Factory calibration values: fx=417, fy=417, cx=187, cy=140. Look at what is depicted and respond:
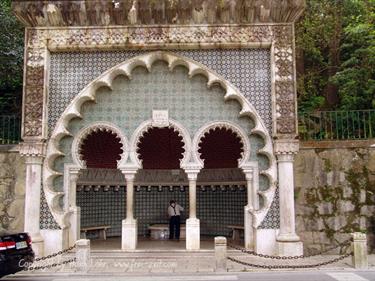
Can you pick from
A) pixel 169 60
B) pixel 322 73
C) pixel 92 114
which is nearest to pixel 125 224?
pixel 92 114

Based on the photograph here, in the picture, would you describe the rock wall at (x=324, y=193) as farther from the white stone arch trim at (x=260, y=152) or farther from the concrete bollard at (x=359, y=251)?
the concrete bollard at (x=359, y=251)

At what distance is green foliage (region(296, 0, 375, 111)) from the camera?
14.2 meters

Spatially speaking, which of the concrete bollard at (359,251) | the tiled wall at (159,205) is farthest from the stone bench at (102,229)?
the concrete bollard at (359,251)

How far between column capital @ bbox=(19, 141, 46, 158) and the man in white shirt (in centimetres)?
462

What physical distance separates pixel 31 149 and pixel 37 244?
2326 millimetres

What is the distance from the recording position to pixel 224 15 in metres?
10.7

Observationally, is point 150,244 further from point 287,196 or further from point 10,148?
point 10,148

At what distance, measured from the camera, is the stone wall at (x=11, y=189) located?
11.0m

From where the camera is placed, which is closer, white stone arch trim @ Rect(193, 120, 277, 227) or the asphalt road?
the asphalt road

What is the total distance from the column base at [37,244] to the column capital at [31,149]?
6.46 ft

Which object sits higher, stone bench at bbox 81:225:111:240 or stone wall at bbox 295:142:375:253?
stone wall at bbox 295:142:375:253

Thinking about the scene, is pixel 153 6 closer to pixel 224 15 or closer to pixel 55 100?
pixel 224 15

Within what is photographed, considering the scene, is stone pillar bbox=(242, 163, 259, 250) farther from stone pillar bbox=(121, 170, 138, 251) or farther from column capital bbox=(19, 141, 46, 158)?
column capital bbox=(19, 141, 46, 158)

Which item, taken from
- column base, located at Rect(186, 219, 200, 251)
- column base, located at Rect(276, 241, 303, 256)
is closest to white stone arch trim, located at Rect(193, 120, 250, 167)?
column base, located at Rect(186, 219, 200, 251)
